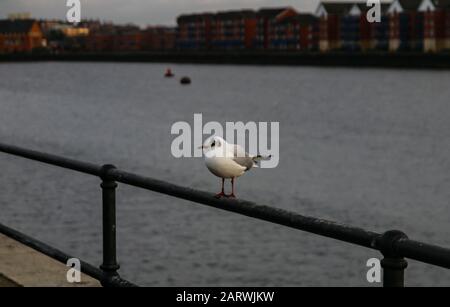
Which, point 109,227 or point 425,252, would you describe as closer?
point 425,252

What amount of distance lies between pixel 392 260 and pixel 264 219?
770mm

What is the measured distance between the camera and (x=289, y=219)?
359 centimetres

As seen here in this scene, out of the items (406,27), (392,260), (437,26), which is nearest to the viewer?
(392,260)

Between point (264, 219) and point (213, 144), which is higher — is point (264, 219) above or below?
below

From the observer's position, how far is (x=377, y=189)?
35969 mm

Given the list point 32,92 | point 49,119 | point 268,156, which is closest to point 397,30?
point 32,92

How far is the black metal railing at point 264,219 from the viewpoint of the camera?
120 inches

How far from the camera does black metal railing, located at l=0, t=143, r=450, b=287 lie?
3047 millimetres

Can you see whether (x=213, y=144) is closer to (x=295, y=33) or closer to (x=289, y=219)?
(x=289, y=219)

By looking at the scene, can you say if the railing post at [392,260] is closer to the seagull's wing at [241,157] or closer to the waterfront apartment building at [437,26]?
the seagull's wing at [241,157]

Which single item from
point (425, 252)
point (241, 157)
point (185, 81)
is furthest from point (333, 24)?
point (425, 252)

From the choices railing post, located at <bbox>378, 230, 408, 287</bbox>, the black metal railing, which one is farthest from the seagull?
railing post, located at <bbox>378, 230, 408, 287</bbox>
